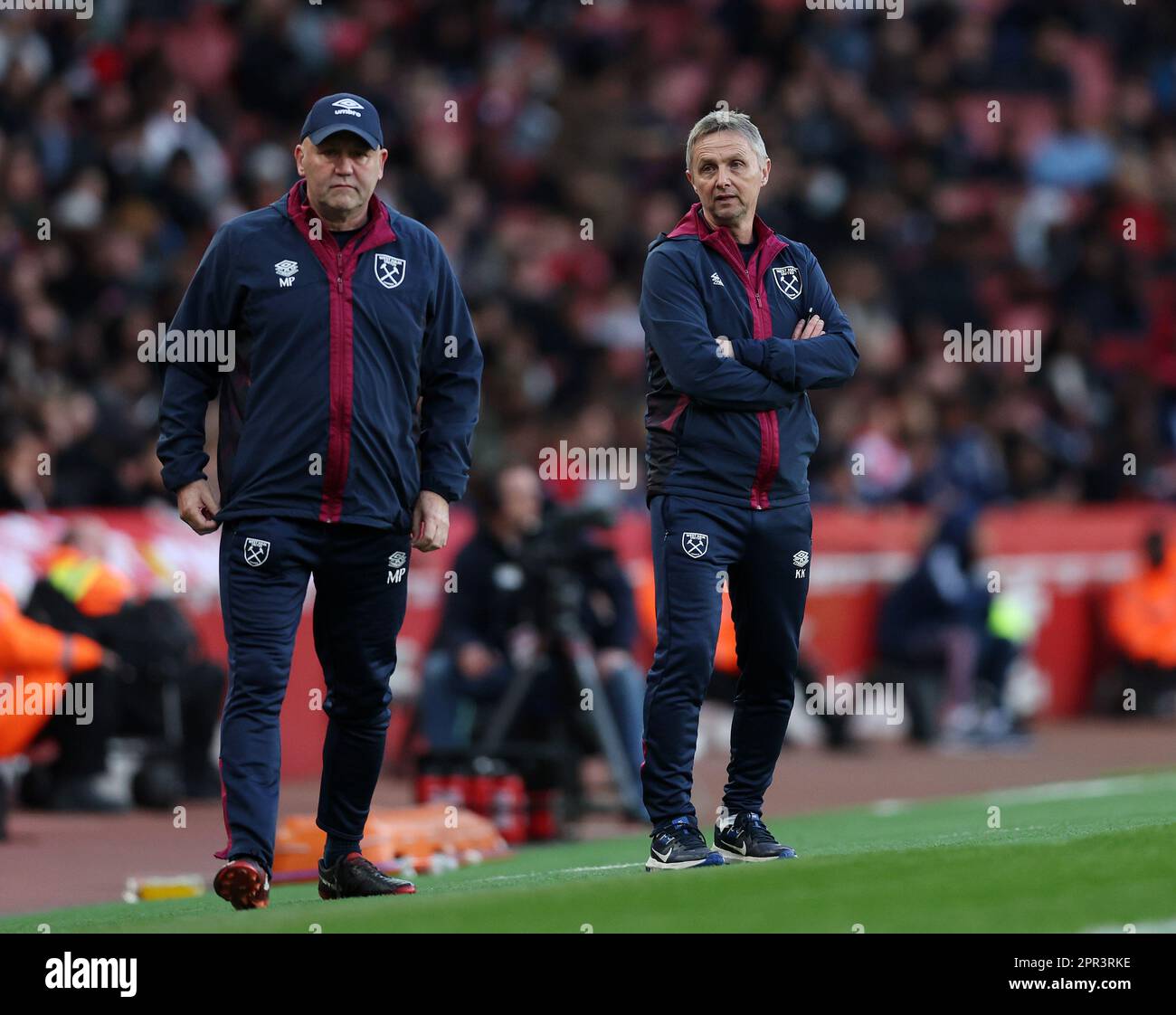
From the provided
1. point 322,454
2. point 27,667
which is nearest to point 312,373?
point 322,454

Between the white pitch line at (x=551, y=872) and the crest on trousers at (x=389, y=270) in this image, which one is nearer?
the crest on trousers at (x=389, y=270)

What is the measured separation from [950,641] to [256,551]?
10.2 m

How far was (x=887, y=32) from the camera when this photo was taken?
79.7 feet

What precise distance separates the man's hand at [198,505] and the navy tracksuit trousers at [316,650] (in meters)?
0.07

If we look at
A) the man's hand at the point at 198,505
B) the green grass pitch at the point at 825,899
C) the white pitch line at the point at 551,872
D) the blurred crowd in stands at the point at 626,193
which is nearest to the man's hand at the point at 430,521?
the man's hand at the point at 198,505

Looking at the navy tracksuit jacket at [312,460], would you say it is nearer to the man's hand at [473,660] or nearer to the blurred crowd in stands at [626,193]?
the man's hand at [473,660]

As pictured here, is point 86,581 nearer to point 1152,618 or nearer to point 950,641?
point 950,641

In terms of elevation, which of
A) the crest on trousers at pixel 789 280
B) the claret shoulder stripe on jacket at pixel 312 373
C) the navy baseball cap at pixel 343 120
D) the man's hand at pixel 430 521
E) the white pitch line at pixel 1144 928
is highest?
the navy baseball cap at pixel 343 120

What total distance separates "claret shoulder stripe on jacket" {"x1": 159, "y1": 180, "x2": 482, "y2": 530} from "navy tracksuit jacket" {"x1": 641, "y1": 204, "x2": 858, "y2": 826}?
705mm


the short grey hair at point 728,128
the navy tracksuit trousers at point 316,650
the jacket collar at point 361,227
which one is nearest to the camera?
A: the navy tracksuit trousers at point 316,650

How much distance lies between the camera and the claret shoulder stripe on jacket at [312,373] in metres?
6.95

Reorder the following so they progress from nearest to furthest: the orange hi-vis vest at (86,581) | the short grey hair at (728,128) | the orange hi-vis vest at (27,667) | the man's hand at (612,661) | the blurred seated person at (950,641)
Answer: the short grey hair at (728,128) < the orange hi-vis vest at (27,667) < the man's hand at (612,661) < the orange hi-vis vest at (86,581) < the blurred seated person at (950,641)
